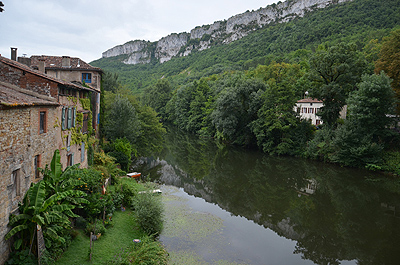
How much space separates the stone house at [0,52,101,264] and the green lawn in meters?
2.61

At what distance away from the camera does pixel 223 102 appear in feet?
173

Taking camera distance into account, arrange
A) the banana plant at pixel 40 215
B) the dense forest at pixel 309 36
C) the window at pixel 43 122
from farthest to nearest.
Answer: the dense forest at pixel 309 36
the window at pixel 43 122
the banana plant at pixel 40 215

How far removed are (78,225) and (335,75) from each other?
40966mm

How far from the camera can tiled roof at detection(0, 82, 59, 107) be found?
10473mm

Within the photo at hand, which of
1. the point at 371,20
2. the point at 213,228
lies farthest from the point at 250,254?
the point at 371,20

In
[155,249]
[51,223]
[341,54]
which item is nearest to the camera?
[51,223]

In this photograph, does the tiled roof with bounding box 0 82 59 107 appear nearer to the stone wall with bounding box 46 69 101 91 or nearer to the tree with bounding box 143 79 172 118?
the stone wall with bounding box 46 69 101 91

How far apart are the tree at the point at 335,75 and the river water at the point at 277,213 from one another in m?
9.25

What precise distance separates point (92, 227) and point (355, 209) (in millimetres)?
20884

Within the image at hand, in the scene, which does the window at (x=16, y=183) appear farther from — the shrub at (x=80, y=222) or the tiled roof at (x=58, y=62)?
the tiled roof at (x=58, y=62)

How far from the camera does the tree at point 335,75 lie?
4203 cm

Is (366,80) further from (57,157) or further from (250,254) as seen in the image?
(57,157)

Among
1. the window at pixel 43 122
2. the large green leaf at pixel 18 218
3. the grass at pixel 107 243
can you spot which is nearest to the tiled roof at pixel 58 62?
the window at pixel 43 122

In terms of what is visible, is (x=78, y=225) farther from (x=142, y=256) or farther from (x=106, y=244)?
(x=142, y=256)
